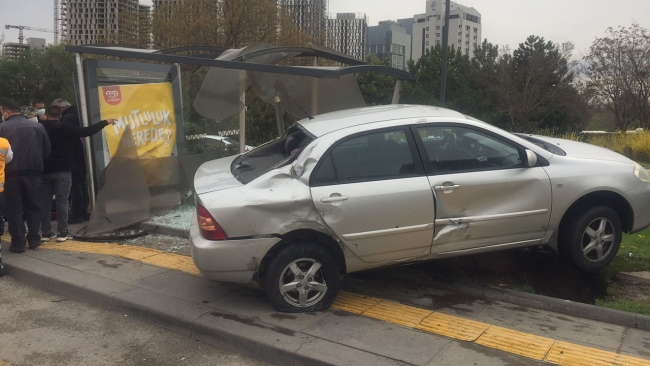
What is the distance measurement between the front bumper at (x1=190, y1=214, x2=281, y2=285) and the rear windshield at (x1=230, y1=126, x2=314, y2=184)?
589 millimetres

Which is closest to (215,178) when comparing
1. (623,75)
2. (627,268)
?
(627,268)

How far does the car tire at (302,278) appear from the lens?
4750 millimetres

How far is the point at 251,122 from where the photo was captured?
15.4m

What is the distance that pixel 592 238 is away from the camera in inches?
215

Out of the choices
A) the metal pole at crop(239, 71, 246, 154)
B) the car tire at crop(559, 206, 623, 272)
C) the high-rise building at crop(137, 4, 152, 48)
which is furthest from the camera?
the high-rise building at crop(137, 4, 152, 48)

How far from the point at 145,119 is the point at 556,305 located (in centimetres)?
618

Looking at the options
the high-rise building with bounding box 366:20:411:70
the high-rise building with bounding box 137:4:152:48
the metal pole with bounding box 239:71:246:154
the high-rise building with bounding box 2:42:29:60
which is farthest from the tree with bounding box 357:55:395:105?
the high-rise building with bounding box 366:20:411:70

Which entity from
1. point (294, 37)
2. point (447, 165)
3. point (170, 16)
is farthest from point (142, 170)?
point (170, 16)

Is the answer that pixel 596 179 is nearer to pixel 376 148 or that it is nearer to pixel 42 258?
pixel 376 148

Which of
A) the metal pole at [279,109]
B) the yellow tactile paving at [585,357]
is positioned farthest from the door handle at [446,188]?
the metal pole at [279,109]

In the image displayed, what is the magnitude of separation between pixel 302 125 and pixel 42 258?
3.49m

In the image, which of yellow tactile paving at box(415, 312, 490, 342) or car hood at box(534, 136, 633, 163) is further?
car hood at box(534, 136, 633, 163)

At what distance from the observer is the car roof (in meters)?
5.23

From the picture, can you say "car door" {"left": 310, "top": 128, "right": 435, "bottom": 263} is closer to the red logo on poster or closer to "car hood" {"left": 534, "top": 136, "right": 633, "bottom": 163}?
"car hood" {"left": 534, "top": 136, "right": 633, "bottom": 163}
